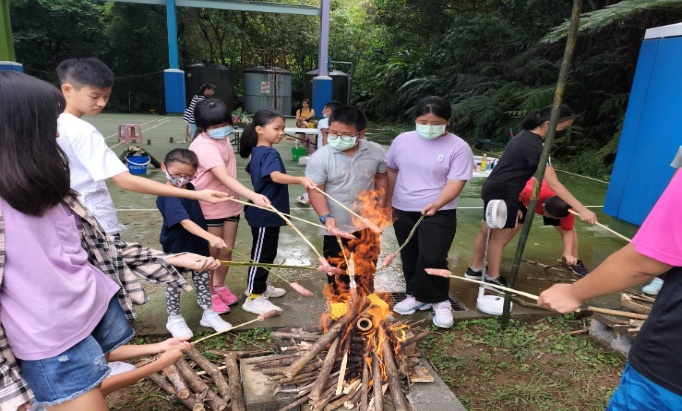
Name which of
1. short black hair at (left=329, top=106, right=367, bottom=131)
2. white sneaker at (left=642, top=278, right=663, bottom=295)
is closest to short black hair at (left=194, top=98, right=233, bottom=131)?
short black hair at (left=329, top=106, right=367, bottom=131)

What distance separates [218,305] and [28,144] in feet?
8.82

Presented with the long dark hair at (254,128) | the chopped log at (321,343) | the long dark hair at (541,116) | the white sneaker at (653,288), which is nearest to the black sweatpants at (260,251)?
the long dark hair at (254,128)

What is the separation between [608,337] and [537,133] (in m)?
1.88

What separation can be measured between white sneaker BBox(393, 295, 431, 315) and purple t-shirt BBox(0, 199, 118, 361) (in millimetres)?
2884

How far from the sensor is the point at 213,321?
3.61 meters

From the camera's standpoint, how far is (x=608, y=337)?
3723 mm

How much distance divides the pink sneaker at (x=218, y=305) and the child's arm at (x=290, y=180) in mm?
1180

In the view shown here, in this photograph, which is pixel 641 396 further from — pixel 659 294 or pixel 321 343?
pixel 321 343

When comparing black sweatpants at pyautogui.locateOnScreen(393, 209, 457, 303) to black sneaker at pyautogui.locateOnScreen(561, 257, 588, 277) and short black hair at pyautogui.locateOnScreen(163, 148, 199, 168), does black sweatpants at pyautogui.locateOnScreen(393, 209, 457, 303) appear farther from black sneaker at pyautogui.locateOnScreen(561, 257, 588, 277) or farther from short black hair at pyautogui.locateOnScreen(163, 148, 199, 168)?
black sneaker at pyautogui.locateOnScreen(561, 257, 588, 277)

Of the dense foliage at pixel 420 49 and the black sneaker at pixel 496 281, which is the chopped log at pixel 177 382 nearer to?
the black sneaker at pixel 496 281

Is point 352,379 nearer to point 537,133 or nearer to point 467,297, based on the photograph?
point 467,297

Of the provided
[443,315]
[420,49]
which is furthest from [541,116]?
[420,49]

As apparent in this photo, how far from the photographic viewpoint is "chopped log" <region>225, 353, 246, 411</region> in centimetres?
264

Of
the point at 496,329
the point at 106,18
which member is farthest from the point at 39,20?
the point at 496,329
